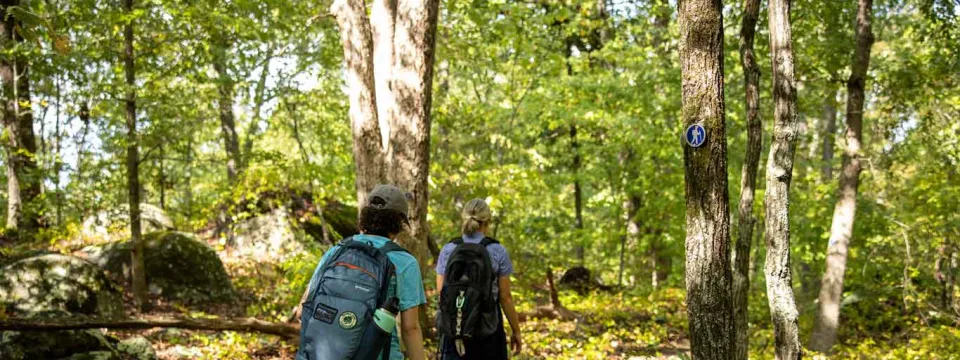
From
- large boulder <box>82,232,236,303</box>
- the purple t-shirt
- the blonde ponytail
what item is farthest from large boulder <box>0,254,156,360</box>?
the blonde ponytail

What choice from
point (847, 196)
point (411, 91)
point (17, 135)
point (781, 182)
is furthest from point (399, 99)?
point (17, 135)

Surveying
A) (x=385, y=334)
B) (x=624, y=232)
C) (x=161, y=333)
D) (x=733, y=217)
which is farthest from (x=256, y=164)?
(x=733, y=217)

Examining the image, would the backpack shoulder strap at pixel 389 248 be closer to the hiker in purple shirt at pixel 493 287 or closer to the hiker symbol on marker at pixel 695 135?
the hiker in purple shirt at pixel 493 287

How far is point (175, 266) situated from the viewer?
10977mm

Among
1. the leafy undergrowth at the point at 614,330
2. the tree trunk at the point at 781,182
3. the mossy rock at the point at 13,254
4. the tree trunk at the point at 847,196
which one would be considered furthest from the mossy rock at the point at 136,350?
the tree trunk at the point at 847,196

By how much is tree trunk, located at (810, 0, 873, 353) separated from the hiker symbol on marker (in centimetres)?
691

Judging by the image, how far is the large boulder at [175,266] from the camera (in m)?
10.7

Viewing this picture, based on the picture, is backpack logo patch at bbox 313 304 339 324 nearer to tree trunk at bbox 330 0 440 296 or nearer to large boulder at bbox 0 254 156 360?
tree trunk at bbox 330 0 440 296

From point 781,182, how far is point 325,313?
4.22 meters

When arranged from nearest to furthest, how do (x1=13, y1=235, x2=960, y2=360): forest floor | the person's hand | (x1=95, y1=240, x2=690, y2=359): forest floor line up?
1. the person's hand
2. (x1=95, y1=240, x2=690, y2=359): forest floor
3. (x1=13, y1=235, x2=960, y2=360): forest floor

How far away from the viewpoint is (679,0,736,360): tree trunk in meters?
4.13

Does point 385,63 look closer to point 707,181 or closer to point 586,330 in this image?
point 707,181

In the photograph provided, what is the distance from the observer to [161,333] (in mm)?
8289

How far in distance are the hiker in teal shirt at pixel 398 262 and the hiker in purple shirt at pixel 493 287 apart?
148 centimetres
